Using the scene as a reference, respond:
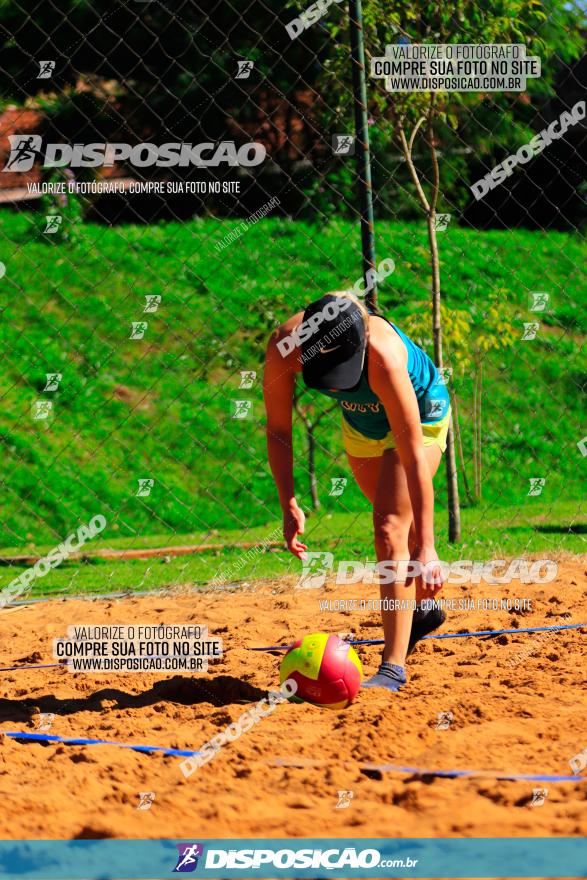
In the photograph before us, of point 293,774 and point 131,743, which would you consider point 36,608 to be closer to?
point 131,743

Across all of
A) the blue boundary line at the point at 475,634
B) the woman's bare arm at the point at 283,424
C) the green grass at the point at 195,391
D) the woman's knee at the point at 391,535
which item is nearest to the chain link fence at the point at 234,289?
the green grass at the point at 195,391

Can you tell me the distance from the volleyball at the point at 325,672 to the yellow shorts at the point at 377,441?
77cm

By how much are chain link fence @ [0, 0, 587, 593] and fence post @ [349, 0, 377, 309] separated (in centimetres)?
3

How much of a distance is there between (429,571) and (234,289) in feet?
23.5

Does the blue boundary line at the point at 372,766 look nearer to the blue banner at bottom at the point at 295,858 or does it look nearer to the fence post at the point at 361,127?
the blue banner at bottom at the point at 295,858

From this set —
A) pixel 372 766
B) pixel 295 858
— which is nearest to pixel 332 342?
pixel 372 766

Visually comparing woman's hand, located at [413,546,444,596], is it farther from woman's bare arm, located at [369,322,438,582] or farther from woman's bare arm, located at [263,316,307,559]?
woman's bare arm, located at [263,316,307,559]

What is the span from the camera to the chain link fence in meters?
6.68

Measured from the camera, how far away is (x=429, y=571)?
11.2 ft

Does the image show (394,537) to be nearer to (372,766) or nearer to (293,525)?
(293,525)

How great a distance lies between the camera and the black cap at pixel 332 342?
3.52 m

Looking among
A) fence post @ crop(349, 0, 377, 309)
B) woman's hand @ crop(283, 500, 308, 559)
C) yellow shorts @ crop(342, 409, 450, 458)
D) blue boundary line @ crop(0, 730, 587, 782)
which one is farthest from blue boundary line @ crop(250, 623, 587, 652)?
fence post @ crop(349, 0, 377, 309)

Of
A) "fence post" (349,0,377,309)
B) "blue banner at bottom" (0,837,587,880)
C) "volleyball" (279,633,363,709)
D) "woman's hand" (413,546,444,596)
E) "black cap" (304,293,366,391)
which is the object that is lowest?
"blue banner at bottom" (0,837,587,880)

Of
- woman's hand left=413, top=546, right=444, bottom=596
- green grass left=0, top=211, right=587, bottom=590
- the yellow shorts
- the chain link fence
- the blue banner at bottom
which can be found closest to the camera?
the blue banner at bottom
